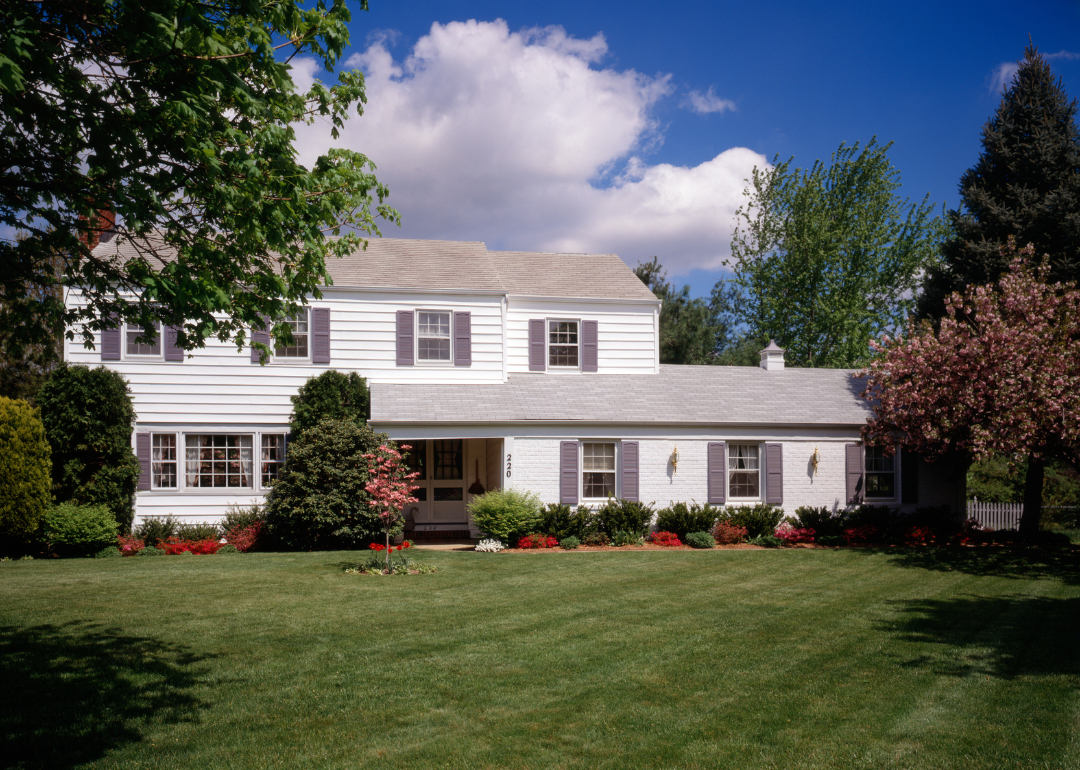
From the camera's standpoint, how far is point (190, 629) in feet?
27.9

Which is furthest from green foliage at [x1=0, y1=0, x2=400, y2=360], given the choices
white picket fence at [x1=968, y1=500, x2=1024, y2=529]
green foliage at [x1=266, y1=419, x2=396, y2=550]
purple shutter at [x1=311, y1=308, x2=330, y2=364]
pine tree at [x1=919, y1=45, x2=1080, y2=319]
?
white picket fence at [x1=968, y1=500, x2=1024, y2=529]

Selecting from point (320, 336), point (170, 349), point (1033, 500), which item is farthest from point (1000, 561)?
point (170, 349)

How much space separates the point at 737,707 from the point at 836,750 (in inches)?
38.7

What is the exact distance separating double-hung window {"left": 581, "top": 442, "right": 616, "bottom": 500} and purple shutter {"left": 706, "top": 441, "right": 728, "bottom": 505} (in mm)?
2352

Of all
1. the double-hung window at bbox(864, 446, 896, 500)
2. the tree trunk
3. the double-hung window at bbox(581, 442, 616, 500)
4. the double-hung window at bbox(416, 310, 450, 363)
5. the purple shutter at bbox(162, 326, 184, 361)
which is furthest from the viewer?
the double-hung window at bbox(864, 446, 896, 500)

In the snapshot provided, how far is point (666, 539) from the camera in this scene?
1698 cm

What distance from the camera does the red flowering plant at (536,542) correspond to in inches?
640

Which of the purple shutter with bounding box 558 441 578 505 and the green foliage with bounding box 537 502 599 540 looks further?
the purple shutter with bounding box 558 441 578 505

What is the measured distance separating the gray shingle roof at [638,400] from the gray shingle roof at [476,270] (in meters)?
2.45

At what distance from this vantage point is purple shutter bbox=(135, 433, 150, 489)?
16984mm

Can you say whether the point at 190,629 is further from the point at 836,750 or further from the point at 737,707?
the point at 836,750

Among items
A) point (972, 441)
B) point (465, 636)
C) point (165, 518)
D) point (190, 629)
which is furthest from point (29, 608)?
point (972, 441)

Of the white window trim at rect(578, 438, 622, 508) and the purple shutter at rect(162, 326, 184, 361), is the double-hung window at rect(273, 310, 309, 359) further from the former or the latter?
the white window trim at rect(578, 438, 622, 508)

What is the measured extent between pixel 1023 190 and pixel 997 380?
24.4 ft
